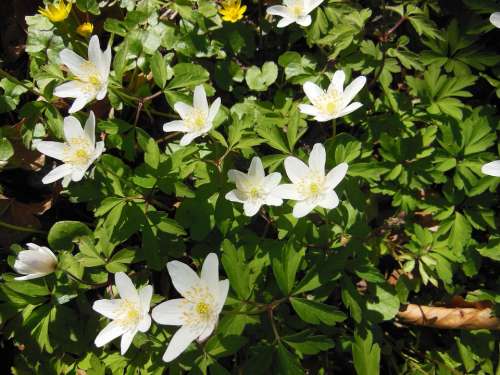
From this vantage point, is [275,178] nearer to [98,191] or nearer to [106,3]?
[98,191]

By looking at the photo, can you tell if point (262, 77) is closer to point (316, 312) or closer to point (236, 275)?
point (236, 275)

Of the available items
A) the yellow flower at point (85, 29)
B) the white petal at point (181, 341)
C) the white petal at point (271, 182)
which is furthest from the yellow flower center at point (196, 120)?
the yellow flower at point (85, 29)

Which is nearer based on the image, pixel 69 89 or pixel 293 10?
pixel 69 89

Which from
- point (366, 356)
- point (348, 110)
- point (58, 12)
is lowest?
point (366, 356)

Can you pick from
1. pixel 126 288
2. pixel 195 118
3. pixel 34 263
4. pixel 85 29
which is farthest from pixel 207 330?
pixel 85 29

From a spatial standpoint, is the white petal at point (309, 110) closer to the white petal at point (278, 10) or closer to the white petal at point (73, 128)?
the white petal at point (278, 10)

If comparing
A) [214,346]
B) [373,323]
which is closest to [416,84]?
[373,323]
